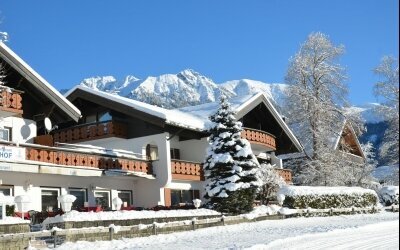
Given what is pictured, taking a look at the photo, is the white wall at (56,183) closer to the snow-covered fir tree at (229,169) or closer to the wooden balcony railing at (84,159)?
the wooden balcony railing at (84,159)

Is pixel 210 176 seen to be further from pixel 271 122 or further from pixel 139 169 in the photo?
pixel 271 122

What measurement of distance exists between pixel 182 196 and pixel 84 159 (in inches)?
345

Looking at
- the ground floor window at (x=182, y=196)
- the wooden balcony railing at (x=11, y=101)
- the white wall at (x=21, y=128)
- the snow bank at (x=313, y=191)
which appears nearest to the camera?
the wooden balcony railing at (x=11, y=101)

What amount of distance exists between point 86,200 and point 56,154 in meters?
3.81

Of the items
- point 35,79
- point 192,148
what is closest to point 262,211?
point 192,148

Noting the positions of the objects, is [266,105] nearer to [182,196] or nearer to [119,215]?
[182,196]

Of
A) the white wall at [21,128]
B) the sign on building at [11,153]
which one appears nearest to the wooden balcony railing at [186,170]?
the white wall at [21,128]

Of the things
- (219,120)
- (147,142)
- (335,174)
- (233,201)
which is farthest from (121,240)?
(335,174)

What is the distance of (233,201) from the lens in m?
26.6

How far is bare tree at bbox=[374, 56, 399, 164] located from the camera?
40.9 metres

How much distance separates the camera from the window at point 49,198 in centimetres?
2511

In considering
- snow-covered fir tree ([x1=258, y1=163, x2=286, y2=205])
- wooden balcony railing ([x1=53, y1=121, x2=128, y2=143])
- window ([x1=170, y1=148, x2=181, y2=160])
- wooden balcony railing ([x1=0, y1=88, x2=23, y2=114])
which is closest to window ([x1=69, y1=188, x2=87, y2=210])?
wooden balcony railing ([x1=0, y1=88, x2=23, y2=114])

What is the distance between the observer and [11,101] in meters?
25.0

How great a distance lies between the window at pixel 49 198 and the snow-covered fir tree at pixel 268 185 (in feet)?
42.4
